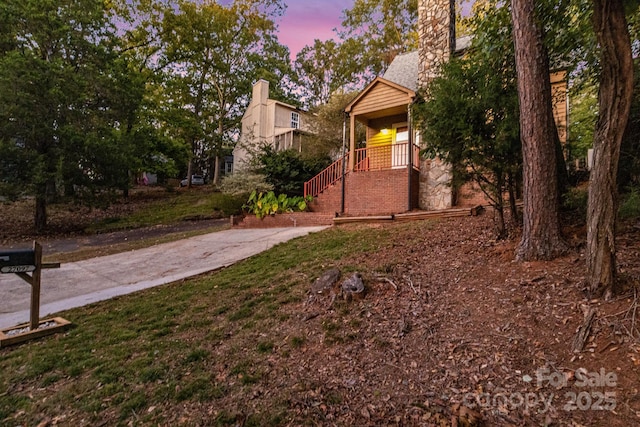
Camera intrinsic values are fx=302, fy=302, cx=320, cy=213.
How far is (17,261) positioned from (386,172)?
8.30 metres

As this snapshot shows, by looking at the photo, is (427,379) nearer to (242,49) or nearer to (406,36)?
(406,36)

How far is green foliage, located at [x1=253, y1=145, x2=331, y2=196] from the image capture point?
12406mm

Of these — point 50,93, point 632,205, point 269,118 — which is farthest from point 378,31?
point 632,205

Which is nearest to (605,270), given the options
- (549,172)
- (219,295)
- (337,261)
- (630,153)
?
(549,172)

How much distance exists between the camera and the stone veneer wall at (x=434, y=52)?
8.61m

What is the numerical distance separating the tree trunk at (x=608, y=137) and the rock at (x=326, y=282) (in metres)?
2.46

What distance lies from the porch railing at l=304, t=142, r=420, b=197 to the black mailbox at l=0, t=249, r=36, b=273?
8121 millimetres

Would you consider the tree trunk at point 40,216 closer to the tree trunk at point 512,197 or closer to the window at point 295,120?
the window at point 295,120

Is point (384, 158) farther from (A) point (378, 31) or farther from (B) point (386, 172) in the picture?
(A) point (378, 31)

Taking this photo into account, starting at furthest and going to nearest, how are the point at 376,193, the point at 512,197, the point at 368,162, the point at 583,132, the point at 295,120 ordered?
the point at 295,120 → the point at 368,162 → the point at 376,193 → the point at 583,132 → the point at 512,197

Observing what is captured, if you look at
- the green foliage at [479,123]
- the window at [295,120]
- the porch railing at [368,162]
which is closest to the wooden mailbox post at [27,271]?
the green foliage at [479,123]

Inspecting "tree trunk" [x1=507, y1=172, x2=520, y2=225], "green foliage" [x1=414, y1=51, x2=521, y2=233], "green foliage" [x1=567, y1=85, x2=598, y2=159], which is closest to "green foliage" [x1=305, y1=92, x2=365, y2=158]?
"green foliage" [x1=567, y1=85, x2=598, y2=159]

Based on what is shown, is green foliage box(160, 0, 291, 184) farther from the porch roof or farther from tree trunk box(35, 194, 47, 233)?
the porch roof

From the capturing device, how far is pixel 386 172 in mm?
9375
